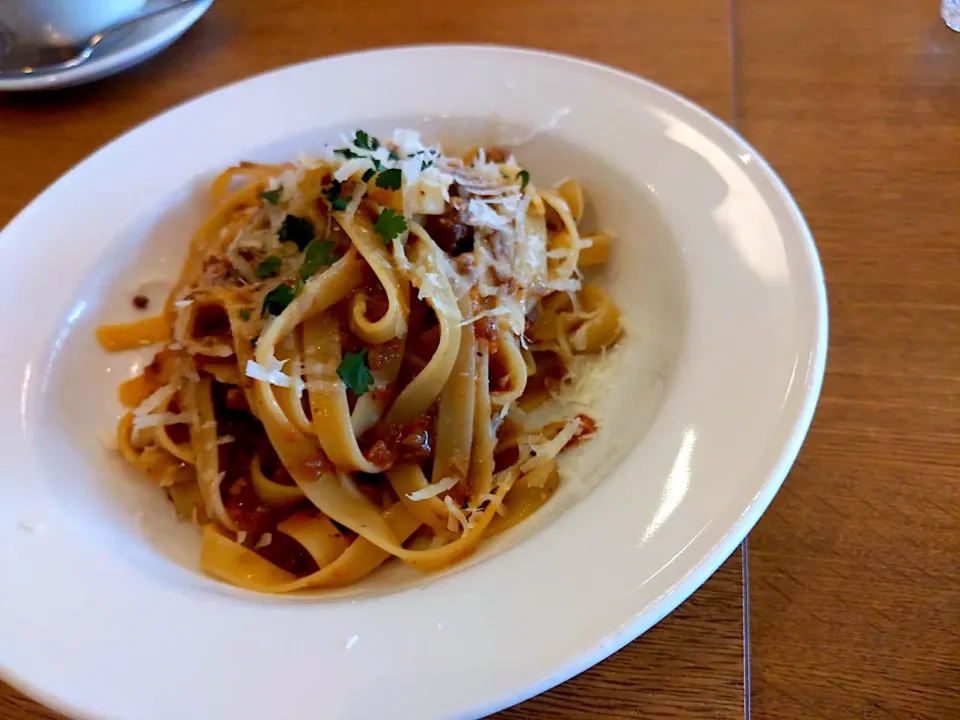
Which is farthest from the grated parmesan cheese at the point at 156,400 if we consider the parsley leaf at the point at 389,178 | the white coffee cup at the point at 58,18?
the white coffee cup at the point at 58,18

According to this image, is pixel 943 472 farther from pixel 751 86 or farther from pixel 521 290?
pixel 751 86

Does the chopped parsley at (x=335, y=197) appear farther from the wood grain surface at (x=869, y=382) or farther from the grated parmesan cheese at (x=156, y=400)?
the wood grain surface at (x=869, y=382)

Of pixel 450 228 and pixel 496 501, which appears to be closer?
pixel 496 501

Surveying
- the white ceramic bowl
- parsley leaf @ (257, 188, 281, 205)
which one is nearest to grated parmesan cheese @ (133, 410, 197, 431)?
the white ceramic bowl

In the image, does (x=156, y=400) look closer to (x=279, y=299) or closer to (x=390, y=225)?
(x=279, y=299)

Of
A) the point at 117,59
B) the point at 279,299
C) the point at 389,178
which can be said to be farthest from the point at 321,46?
the point at 279,299
